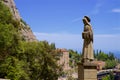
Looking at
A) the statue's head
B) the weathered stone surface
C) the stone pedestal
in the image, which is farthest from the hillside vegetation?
the stone pedestal

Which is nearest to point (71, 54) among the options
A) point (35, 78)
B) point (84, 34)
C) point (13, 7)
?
point (13, 7)

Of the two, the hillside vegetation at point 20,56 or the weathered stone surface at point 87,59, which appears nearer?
the weathered stone surface at point 87,59

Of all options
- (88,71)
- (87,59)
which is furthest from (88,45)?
(88,71)

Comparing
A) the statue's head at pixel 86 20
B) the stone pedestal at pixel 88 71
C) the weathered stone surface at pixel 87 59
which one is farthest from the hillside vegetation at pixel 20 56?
the stone pedestal at pixel 88 71

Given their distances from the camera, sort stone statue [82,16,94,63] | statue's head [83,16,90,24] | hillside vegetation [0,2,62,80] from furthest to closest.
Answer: hillside vegetation [0,2,62,80] < statue's head [83,16,90,24] < stone statue [82,16,94,63]

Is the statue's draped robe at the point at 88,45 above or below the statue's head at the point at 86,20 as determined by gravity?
below

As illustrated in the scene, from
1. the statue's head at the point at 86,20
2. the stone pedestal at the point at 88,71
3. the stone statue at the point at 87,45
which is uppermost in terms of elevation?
the statue's head at the point at 86,20

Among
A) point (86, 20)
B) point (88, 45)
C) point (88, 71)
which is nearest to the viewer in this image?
point (88, 71)

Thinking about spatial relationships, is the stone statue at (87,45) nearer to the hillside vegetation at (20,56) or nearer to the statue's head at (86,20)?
the statue's head at (86,20)

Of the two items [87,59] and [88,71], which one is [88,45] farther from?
[88,71]

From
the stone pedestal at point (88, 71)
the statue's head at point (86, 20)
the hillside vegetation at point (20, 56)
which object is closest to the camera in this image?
the stone pedestal at point (88, 71)

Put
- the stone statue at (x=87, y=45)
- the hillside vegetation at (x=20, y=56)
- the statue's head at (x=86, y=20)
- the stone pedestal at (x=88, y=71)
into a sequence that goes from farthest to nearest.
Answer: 1. the hillside vegetation at (x=20, y=56)
2. the statue's head at (x=86, y=20)
3. the stone statue at (x=87, y=45)
4. the stone pedestal at (x=88, y=71)

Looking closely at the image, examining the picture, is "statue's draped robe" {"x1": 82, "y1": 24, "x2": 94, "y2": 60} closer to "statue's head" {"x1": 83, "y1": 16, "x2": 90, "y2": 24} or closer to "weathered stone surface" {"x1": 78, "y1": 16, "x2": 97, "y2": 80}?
"weathered stone surface" {"x1": 78, "y1": 16, "x2": 97, "y2": 80}

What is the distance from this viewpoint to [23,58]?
34.3m
